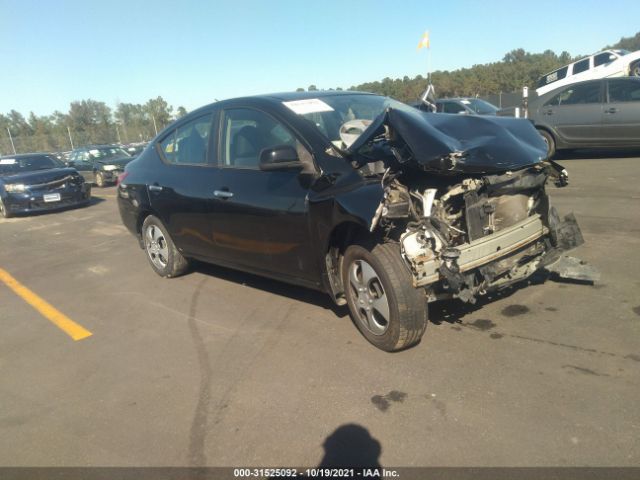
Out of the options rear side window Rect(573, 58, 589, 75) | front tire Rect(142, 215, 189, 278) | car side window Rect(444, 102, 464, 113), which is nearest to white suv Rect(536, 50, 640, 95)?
rear side window Rect(573, 58, 589, 75)

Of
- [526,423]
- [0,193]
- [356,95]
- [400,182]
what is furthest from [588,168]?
[0,193]

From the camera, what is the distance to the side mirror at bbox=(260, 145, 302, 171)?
3396mm

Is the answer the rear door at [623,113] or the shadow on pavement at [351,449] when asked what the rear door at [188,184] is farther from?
the rear door at [623,113]

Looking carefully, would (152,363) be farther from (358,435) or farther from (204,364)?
(358,435)

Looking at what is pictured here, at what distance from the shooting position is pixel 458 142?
10.7ft

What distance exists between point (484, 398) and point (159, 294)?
3562mm

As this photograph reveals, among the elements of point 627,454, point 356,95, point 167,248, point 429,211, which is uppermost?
point 356,95

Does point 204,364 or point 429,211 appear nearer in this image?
point 429,211

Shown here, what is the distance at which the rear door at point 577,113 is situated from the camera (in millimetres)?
10137

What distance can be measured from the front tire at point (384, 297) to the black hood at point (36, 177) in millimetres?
10858

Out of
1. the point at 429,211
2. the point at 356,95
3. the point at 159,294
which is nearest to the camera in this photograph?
the point at 429,211

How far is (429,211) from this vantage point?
3078 mm

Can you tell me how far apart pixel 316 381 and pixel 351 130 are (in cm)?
188

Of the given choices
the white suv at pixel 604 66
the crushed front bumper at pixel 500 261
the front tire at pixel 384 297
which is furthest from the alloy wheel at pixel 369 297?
the white suv at pixel 604 66
